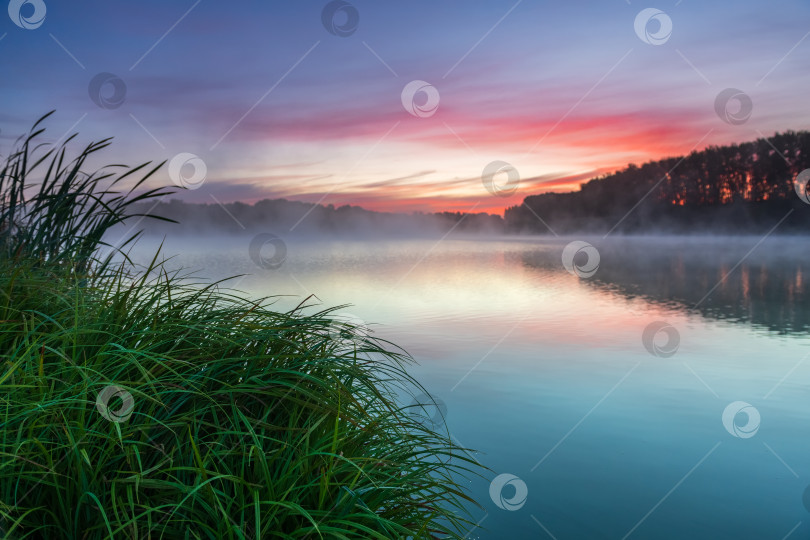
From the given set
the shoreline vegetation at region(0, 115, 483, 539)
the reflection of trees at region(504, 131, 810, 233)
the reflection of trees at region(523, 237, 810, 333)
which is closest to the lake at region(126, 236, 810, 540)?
the reflection of trees at region(523, 237, 810, 333)

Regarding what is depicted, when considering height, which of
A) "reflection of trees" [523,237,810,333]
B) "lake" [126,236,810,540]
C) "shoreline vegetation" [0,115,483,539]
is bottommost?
"shoreline vegetation" [0,115,483,539]

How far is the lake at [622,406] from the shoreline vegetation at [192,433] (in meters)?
0.52

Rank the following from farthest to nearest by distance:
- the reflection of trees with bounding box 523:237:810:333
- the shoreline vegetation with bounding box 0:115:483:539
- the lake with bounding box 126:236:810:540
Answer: the reflection of trees with bounding box 523:237:810:333 < the lake with bounding box 126:236:810:540 < the shoreline vegetation with bounding box 0:115:483:539

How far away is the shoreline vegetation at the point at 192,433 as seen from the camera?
141 cm

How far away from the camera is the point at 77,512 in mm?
1371

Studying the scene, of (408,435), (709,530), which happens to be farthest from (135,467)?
(709,530)

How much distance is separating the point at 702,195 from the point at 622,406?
58.8 meters

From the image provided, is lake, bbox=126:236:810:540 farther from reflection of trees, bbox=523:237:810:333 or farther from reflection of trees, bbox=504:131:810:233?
reflection of trees, bbox=504:131:810:233

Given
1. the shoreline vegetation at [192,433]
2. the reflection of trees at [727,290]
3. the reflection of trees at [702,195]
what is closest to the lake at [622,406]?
the reflection of trees at [727,290]

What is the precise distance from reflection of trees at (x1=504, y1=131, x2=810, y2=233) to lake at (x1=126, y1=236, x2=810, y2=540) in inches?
1794

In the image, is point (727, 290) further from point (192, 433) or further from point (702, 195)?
point (702, 195)

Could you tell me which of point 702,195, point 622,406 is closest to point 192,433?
point 622,406

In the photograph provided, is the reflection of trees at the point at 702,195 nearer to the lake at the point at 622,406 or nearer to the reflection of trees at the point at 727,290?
the reflection of trees at the point at 727,290

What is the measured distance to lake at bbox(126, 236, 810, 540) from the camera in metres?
3.96
